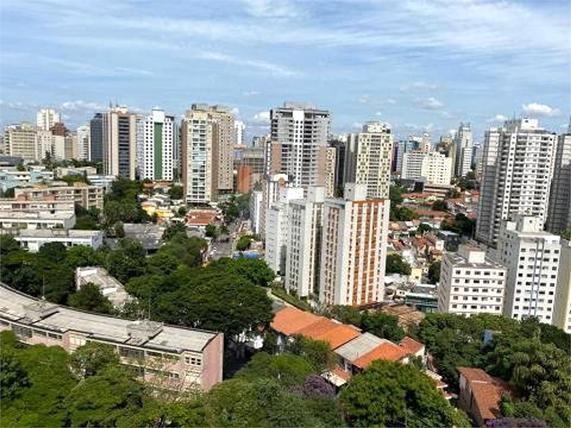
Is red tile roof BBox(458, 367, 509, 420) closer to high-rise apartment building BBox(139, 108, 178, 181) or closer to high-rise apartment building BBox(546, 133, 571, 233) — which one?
high-rise apartment building BBox(546, 133, 571, 233)

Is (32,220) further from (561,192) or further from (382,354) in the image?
(561,192)

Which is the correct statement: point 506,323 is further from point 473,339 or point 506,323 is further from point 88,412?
point 88,412

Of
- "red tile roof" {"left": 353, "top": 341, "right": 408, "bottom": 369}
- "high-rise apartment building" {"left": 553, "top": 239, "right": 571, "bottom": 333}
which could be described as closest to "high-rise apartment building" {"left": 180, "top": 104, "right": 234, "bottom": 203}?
"high-rise apartment building" {"left": 553, "top": 239, "right": 571, "bottom": 333}

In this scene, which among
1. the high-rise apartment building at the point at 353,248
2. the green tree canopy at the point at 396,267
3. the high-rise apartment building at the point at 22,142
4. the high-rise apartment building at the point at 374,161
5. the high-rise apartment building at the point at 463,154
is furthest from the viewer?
the high-rise apartment building at the point at 463,154

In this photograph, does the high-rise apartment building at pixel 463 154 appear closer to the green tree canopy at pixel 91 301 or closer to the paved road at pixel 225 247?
the paved road at pixel 225 247

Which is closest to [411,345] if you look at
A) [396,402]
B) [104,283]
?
[396,402]

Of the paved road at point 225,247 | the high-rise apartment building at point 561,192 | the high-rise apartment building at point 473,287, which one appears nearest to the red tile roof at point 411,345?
the high-rise apartment building at point 473,287

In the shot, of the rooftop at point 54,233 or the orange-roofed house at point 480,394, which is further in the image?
the rooftop at point 54,233
